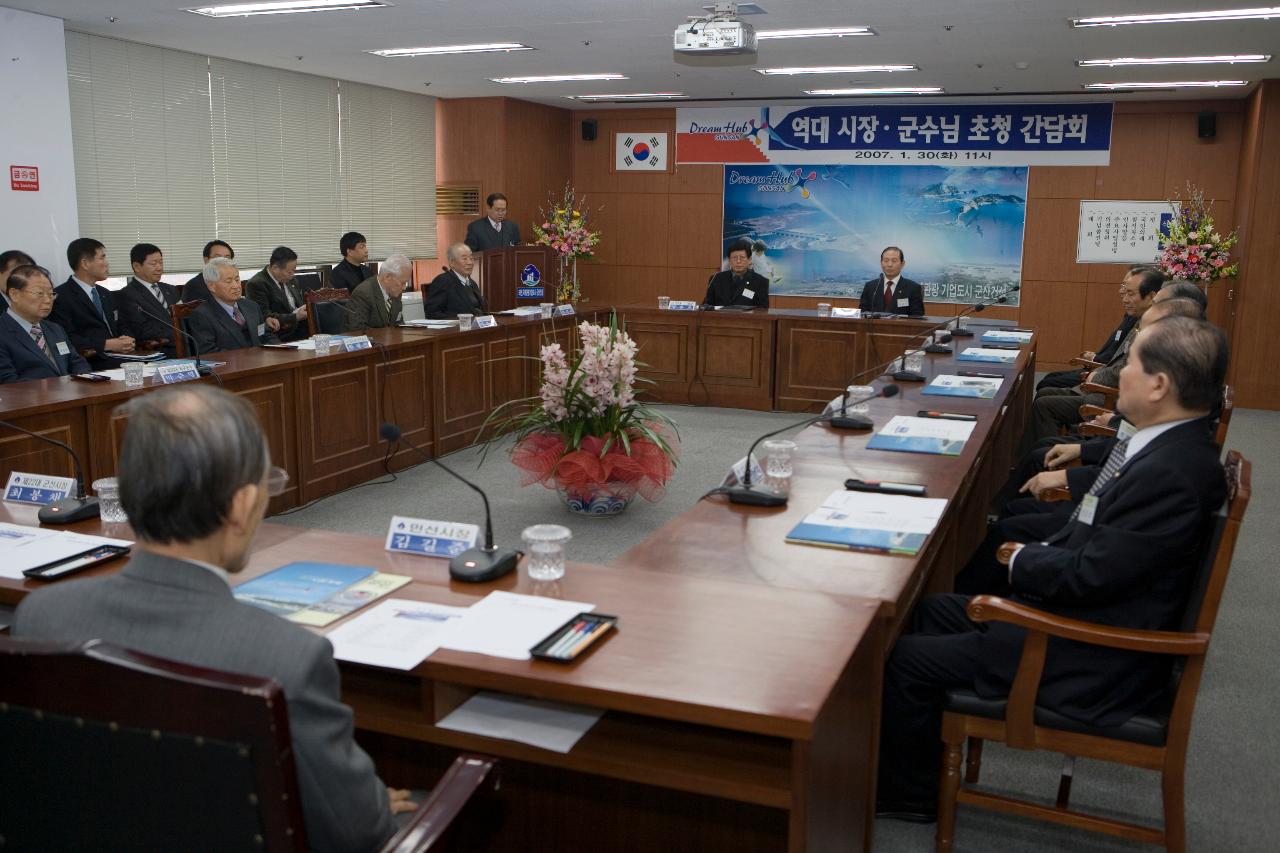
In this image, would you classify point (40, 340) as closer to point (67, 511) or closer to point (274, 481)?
point (67, 511)

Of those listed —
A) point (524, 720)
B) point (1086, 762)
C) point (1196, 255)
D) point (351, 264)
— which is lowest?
point (1086, 762)

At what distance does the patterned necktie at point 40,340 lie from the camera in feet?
16.9

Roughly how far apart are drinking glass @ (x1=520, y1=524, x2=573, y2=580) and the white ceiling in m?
4.62

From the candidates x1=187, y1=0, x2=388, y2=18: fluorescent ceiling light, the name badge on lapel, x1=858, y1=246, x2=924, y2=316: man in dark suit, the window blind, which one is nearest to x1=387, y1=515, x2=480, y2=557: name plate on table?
the name badge on lapel

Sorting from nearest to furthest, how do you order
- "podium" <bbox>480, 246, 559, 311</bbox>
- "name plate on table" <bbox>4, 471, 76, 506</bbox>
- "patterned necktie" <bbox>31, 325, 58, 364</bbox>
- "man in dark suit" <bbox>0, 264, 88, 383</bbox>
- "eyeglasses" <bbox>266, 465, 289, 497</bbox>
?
1. "eyeglasses" <bbox>266, 465, 289, 497</bbox>
2. "name plate on table" <bbox>4, 471, 76, 506</bbox>
3. "man in dark suit" <bbox>0, 264, 88, 383</bbox>
4. "patterned necktie" <bbox>31, 325, 58, 364</bbox>
5. "podium" <bbox>480, 246, 559, 311</bbox>

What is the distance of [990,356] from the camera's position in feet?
20.3

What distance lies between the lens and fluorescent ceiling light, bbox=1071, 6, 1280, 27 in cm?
613

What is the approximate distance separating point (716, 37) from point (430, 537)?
4.33 meters

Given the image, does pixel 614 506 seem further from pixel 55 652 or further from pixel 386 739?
pixel 55 652

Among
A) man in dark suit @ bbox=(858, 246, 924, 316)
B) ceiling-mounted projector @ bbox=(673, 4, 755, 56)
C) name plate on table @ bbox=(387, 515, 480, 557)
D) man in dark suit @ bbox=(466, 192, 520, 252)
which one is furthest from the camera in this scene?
man in dark suit @ bbox=(466, 192, 520, 252)

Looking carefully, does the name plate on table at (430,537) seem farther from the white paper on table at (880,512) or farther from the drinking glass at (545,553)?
the white paper on table at (880,512)

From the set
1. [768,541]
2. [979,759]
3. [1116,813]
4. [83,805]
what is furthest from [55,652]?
[1116,813]

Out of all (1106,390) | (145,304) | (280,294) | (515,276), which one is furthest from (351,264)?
(1106,390)

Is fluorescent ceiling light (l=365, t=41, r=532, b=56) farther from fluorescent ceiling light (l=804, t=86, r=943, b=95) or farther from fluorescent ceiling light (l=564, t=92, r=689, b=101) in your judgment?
fluorescent ceiling light (l=804, t=86, r=943, b=95)
